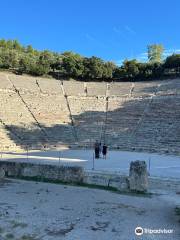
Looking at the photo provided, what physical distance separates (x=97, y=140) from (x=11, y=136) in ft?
25.3

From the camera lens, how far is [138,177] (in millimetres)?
14977

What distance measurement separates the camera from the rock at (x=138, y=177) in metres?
14.8

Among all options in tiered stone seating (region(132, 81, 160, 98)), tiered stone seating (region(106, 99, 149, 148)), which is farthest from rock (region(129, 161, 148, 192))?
tiered stone seating (region(132, 81, 160, 98))

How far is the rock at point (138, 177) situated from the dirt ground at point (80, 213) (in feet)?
2.03

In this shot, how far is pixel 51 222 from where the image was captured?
11.1 meters

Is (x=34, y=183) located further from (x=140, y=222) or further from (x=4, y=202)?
(x=140, y=222)

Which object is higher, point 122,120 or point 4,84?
point 4,84

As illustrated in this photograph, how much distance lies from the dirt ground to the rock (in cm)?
62

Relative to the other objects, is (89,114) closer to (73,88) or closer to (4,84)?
(73,88)

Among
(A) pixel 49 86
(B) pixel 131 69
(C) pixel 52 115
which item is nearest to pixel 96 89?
(A) pixel 49 86

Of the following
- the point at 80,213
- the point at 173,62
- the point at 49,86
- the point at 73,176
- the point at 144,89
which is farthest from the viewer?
the point at 173,62

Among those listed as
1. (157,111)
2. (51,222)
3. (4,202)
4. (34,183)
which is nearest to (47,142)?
(157,111)

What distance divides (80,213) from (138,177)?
3.64 meters

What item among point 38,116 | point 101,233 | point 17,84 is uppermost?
point 17,84
